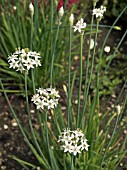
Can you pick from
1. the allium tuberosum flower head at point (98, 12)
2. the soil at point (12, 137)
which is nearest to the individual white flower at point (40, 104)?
the allium tuberosum flower head at point (98, 12)

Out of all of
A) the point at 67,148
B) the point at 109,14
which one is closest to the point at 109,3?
the point at 109,14

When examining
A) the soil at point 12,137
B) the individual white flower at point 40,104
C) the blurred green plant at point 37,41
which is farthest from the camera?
the blurred green plant at point 37,41

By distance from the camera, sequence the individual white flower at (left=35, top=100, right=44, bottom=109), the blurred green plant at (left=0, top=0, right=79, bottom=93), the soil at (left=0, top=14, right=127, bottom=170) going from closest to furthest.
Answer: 1. the individual white flower at (left=35, top=100, right=44, bottom=109)
2. the soil at (left=0, top=14, right=127, bottom=170)
3. the blurred green plant at (left=0, top=0, right=79, bottom=93)

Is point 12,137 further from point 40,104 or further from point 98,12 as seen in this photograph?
point 98,12

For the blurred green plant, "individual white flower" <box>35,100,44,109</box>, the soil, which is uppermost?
the blurred green plant

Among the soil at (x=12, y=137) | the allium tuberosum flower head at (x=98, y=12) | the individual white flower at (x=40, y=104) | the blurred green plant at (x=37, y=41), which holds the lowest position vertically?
the individual white flower at (x=40, y=104)

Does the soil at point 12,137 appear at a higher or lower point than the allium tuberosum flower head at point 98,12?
higher

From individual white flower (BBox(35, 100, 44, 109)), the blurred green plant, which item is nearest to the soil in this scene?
the blurred green plant

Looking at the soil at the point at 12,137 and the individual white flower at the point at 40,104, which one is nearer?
the individual white flower at the point at 40,104

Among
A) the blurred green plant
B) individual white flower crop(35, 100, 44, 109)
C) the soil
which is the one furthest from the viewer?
the blurred green plant

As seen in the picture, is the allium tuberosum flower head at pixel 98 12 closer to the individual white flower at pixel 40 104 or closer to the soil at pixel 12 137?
the individual white flower at pixel 40 104

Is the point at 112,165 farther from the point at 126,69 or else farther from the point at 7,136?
the point at 126,69

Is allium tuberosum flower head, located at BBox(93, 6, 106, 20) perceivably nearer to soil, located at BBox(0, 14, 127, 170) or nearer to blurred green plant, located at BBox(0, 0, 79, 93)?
blurred green plant, located at BBox(0, 0, 79, 93)
